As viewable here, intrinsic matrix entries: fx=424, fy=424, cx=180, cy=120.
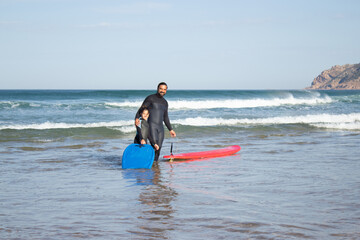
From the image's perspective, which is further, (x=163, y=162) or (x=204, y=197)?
(x=163, y=162)

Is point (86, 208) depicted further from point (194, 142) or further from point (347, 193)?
point (194, 142)

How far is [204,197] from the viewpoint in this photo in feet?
18.7

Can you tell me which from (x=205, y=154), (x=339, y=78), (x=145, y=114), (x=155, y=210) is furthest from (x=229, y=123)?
(x=339, y=78)

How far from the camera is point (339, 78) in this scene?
538 feet

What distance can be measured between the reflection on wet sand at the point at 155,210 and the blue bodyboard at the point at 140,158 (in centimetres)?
110

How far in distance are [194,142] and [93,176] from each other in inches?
252

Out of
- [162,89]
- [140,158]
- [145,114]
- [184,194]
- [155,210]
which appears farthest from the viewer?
[145,114]

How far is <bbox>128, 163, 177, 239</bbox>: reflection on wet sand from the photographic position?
4.28 m

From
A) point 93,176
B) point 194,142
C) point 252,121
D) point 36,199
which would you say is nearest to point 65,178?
point 93,176

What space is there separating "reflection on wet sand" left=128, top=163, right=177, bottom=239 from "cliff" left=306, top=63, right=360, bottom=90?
15668cm

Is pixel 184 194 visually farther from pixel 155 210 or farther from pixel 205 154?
pixel 205 154

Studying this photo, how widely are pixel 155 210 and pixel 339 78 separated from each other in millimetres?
171304

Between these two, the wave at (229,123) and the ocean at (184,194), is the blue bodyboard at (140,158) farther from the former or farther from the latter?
the wave at (229,123)


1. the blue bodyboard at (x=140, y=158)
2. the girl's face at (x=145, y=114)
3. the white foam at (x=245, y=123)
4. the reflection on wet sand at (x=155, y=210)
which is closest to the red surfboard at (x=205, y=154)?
the blue bodyboard at (x=140, y=158)
